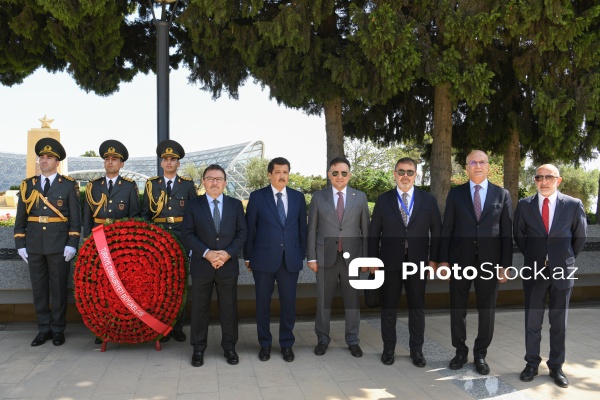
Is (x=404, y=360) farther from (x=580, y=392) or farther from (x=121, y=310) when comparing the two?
(x=121, y=310)

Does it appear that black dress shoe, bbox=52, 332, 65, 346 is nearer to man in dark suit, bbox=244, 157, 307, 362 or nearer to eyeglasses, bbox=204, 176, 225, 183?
man in dark suit, bbox=244, 157, 307, 362

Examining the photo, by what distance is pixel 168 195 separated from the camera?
518cm

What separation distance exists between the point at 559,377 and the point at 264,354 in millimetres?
2458

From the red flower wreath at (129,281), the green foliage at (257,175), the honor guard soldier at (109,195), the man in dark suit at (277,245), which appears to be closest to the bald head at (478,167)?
the man in dark suit at (277,245)

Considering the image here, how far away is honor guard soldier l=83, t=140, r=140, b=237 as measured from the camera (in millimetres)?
4992

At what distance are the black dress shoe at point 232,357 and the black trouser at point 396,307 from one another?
1.34 metres

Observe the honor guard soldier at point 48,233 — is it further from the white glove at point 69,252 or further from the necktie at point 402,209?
the necktie at point 402,209

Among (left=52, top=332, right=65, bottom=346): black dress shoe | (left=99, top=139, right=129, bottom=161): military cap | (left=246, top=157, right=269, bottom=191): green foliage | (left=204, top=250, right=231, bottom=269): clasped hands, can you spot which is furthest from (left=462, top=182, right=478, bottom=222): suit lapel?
(left=246, top=157, right=269, bottom=191): green foliage

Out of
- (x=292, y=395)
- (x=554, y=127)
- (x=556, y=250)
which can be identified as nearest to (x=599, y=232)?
(x=554, y=127)

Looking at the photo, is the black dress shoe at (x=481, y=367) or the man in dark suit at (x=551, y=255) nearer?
the man in dark suit at (x=551, y=255)

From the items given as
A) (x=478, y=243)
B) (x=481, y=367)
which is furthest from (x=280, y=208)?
(x=481, y=367)

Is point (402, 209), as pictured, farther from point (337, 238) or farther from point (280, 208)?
point (280, 208)

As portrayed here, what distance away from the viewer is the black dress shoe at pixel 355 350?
4.64 m

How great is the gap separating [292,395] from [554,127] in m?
6.65
